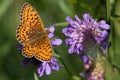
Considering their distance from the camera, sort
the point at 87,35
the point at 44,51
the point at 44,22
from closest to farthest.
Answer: the point at 44,51, the point at 87,35, the point at 44,22

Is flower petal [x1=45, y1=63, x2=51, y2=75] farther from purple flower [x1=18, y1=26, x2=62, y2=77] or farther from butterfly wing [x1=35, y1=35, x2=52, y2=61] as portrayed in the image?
butterfly wing [x1=35, y1=35, x2=52, y2=61]

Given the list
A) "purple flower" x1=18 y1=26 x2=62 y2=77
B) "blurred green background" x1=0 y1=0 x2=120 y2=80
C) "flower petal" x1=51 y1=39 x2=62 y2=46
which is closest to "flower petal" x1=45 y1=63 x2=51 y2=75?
"purple flower" x1=18 y1=26 x2=62 y2=77

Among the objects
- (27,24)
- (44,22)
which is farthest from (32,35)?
(44,22)

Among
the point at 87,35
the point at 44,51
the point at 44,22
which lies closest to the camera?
the point at 44,51

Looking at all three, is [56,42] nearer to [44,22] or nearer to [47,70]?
[47,70]

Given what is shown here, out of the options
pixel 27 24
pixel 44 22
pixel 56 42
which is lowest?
pixel 44 22

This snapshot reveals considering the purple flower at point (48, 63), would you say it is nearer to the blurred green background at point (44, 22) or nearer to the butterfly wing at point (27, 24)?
the butterfly wing at point (27, 24)

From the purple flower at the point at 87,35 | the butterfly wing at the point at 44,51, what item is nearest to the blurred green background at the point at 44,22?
the purple flower at the point at 87,35
